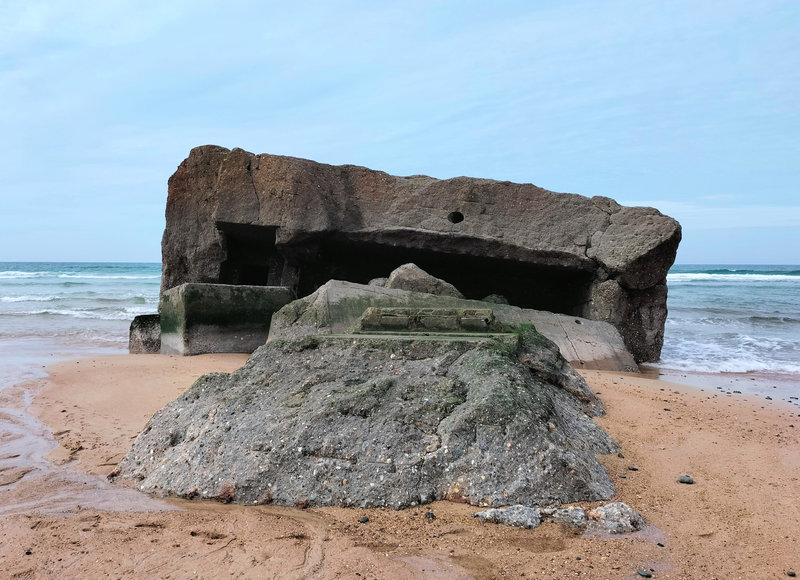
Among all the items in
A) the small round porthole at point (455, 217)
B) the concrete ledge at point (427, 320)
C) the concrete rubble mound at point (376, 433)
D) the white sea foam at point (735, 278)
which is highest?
the small round porthole at point (455, 217)

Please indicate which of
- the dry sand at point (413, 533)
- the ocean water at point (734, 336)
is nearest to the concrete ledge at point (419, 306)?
the ocean water at point (734, 336)

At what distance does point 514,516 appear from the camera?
2309mm

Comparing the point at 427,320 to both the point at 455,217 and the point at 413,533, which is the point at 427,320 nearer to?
the point at 413,533

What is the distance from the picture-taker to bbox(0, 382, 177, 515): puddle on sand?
2607 millimetres

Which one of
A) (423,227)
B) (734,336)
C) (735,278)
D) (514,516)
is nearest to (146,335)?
(423,227)

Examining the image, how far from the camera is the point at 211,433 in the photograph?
9.46 ft

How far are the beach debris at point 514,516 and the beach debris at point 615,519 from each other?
0.19 m

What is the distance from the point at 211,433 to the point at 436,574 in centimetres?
131

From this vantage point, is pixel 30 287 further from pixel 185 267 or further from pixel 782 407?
pixel 782 407

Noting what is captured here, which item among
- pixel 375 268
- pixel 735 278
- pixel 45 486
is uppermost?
pixel 735 278

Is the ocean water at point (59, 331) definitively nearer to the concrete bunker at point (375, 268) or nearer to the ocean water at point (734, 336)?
the concrete bunker at point (375, 268)

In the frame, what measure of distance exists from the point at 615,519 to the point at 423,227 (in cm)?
523

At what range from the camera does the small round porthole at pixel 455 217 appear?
24.3 ft

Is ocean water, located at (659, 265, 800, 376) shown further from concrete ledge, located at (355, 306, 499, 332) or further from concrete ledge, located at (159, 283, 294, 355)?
concrete ledge, located at (159, 283, 294, 355)
